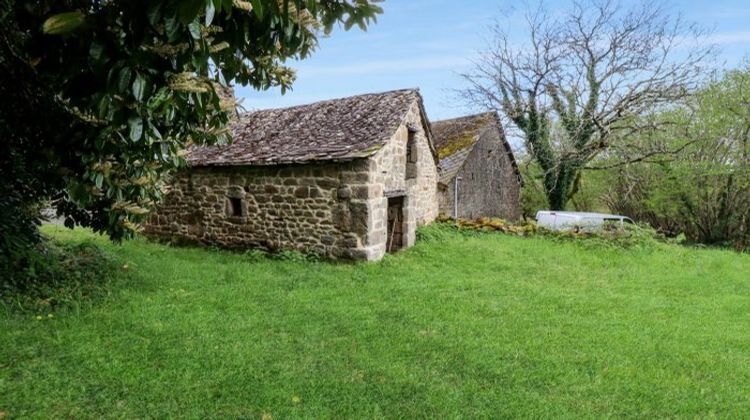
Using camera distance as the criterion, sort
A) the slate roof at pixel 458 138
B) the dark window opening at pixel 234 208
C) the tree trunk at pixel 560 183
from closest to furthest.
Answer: the dark window opening at pixel 234 208, the slate roof at pixel 458 138, the tree trunk at pixel 560 183

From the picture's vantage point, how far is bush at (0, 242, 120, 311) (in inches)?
243

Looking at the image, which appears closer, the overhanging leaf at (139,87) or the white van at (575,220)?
the overhanging leaf at (139,87)

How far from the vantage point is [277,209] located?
35.6 feet

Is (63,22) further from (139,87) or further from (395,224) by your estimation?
(395,224)

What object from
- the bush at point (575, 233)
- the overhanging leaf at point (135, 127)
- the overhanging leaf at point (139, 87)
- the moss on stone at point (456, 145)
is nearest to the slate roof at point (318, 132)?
the bush at point (575, 233)

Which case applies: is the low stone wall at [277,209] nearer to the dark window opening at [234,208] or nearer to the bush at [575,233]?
the dark window opening at [234,208]

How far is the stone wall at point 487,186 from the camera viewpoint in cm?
1709

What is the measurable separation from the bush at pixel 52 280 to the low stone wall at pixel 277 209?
3.72 m

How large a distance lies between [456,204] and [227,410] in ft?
45.0

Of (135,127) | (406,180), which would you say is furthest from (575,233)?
(135,127)

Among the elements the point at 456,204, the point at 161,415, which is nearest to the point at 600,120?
the point at 456,204

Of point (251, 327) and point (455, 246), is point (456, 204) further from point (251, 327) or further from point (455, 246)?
point (251, 327)

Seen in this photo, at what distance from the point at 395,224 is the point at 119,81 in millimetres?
9756

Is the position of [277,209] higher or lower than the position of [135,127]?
lower
